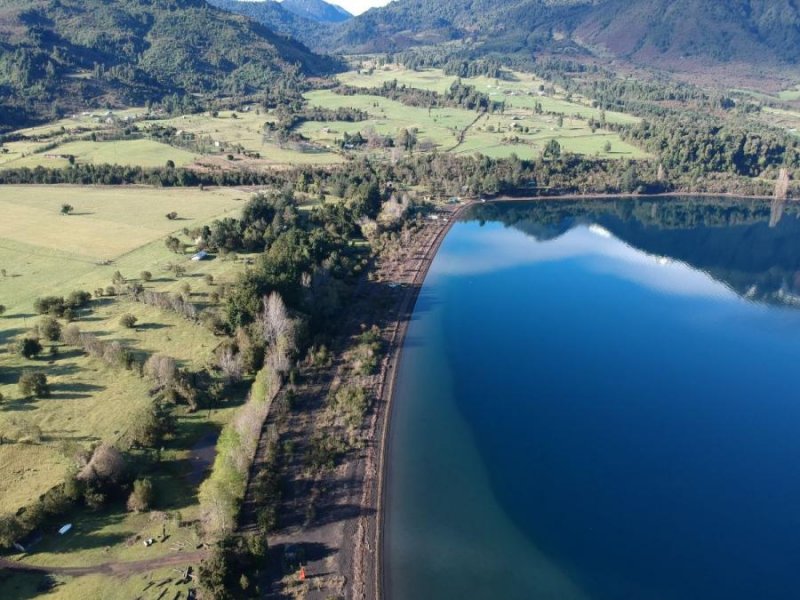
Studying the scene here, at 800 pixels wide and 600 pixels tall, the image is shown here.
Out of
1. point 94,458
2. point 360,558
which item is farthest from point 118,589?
point 360,558

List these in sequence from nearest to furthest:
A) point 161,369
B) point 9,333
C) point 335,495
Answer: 1. point 335,495
2. point 161,369
3. point 9,333

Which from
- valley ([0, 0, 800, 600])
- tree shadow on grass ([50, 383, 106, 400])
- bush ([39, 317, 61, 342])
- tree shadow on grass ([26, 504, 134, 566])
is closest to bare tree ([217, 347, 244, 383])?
valley ([0, 0, 800, 600])

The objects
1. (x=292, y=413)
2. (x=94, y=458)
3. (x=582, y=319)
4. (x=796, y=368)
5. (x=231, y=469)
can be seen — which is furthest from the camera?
(x=582, y=319)

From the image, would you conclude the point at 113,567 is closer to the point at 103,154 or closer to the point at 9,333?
the point at 9,333

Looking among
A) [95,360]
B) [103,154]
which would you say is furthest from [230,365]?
[103,154]

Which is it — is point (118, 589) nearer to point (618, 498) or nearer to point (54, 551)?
point (54, 551)

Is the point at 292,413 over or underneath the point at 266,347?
underneath

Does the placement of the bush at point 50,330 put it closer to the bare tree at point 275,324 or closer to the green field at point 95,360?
the green field at point 95,360
